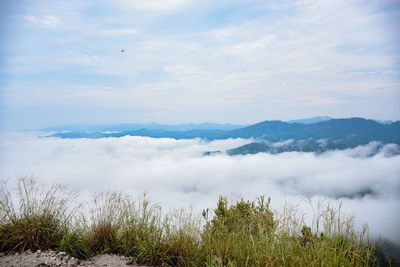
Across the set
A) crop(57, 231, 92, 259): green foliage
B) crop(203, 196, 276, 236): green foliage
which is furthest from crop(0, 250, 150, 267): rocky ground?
crop(203, 196, 276, 236): green foliage

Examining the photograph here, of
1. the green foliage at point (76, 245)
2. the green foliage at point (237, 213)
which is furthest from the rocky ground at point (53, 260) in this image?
the green foliage at point (237, 213)

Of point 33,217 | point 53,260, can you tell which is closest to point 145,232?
point 53,260

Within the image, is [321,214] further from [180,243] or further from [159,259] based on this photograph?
[159,259]

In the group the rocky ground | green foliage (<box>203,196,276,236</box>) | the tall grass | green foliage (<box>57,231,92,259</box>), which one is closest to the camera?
the rocky ground

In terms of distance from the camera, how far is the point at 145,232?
461 centimetres

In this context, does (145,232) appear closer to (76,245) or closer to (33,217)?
(76,245)

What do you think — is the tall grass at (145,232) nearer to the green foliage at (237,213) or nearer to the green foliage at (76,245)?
the green foliage at (76,245)

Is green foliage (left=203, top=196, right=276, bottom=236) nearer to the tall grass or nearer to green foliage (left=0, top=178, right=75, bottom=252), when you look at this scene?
the tall grass

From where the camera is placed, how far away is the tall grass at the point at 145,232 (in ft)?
12.7

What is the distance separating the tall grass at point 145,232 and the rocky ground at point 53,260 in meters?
0.15

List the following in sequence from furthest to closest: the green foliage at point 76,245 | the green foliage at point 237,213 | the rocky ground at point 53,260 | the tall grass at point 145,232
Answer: the green foliage at point 237,213 → the green foliage at point 76,245 → the tall grass at point 145,232 → the rocky ground at point 53,260

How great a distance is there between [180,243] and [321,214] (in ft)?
7.41

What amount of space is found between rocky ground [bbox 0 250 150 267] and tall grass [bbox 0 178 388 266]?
0.15 m

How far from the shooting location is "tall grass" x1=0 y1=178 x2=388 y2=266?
152 inches
